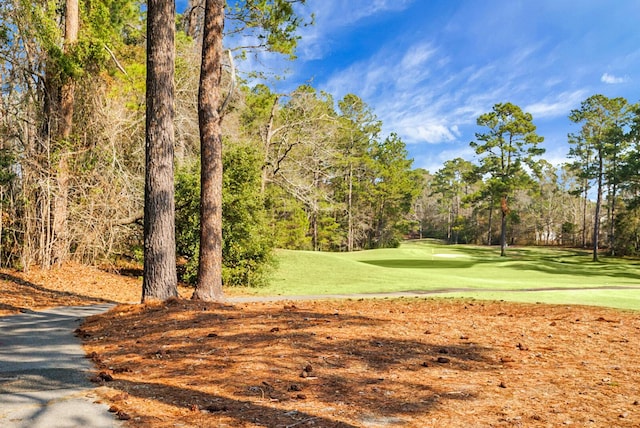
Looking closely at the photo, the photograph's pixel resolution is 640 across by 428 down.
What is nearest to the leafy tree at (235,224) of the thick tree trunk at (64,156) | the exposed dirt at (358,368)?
the thick tree trunk at (64,156)

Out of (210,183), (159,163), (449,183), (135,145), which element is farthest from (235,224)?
(449,183)

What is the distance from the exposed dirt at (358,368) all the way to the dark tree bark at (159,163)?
23.7 inches

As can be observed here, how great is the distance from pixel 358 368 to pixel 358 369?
0.08 feet

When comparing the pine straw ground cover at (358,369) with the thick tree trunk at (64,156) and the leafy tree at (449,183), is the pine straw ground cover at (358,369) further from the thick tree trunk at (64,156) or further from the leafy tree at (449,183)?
the leafy tree at (449,183)

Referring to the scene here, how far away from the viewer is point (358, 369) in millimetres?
3770

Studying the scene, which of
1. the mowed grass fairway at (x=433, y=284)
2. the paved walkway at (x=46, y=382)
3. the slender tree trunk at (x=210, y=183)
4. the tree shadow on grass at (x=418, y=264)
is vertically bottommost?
the tree shadow on grass at (x=418, y=264)

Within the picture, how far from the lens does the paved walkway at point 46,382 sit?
2.79 meters

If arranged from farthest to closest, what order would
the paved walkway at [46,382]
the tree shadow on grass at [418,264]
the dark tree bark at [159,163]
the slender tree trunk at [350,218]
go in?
the slender tree trunk at [350,218]
the tree shadow on grass at [418,264]
the dark tree bark at [159,163]
the paved walkway at [46,382]

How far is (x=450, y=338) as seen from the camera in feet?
16.6

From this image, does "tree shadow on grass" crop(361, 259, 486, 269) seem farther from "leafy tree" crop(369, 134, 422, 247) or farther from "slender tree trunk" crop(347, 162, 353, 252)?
"leafy tree" crop(369, 134, 422, 247)

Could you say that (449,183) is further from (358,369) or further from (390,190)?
(358,369)

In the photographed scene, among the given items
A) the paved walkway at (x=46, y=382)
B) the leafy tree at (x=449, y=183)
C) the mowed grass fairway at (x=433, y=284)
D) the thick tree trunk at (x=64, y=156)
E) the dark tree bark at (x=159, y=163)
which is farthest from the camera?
the leafy tree at (x=449, y=183)

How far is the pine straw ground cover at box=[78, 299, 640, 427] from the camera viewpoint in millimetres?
2869

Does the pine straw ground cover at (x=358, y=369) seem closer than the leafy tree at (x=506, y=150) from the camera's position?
Yes
